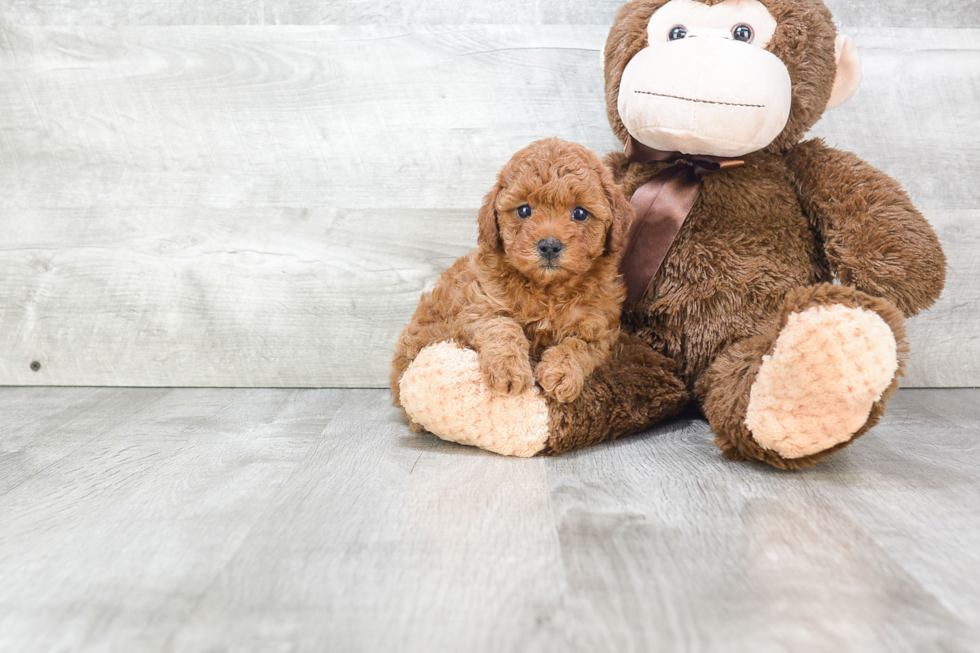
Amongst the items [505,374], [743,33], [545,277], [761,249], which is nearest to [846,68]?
[743,33]

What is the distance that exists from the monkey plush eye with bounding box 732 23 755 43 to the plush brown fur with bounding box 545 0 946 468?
0.03m

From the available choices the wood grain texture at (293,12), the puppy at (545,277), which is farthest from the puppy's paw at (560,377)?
the wood grain texture at (293,12)

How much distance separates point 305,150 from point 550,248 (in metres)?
0.65

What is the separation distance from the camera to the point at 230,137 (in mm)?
1359

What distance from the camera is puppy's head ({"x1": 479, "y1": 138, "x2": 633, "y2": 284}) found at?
0.90 meters

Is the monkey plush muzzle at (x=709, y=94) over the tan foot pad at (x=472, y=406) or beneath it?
over

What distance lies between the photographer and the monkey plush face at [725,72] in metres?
0.96

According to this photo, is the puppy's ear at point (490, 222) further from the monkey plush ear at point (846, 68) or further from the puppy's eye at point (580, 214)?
the monkey plush ear at point (846, 68)

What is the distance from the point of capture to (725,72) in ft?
3.12

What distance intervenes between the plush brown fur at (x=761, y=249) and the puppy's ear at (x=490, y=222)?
0.72ft

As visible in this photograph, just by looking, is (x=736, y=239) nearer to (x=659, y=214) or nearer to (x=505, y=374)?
(x=659, y=214)

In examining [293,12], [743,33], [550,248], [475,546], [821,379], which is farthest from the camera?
[293,12]

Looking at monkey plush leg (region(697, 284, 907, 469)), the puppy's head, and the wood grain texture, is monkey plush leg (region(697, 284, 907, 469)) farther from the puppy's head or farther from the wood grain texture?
the wood grain texture

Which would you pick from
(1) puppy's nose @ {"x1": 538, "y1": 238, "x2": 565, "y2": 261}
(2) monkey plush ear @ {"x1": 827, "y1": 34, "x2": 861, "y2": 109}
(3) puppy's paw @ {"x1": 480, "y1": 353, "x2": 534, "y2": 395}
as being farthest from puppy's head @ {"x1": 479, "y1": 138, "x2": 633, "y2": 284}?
(2) monkey plush ear @ {"x1": 827, "y1": 34, "x2": 861, "y2": 109}
